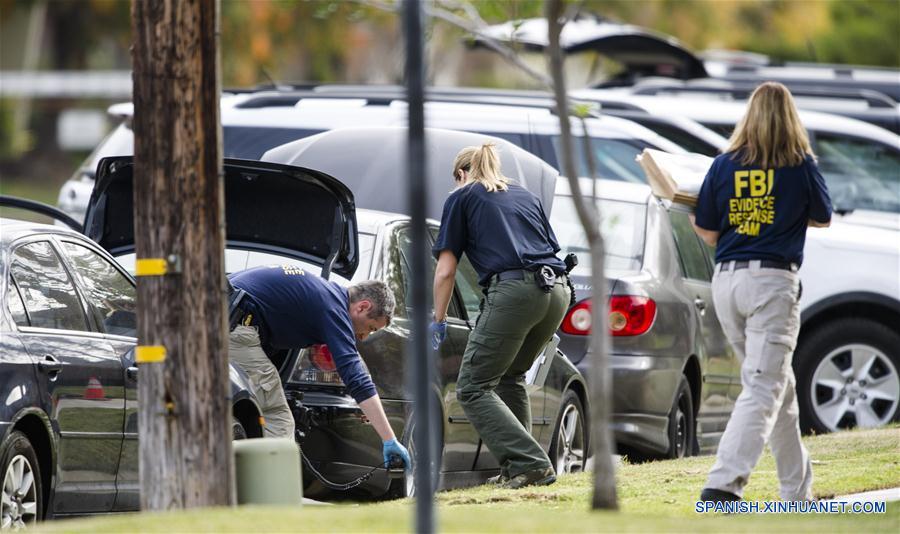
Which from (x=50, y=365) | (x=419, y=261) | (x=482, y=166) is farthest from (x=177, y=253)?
(x=482, y=166)

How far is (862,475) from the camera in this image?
27.7 ft

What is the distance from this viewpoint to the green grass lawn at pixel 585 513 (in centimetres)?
558

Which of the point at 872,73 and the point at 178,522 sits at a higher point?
the point at 872,73

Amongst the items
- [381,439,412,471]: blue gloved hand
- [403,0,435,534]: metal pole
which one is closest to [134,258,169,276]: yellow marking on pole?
[403,0,435,534]: metal pole

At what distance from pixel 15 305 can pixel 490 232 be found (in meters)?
2.66

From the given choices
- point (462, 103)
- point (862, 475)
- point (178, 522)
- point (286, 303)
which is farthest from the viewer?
point (462, 103)

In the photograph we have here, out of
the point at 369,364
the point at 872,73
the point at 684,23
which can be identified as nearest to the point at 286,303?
the point at 369,364

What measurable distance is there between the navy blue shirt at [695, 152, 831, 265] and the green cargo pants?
1418 mm

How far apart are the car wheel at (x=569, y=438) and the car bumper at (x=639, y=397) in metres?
0.21

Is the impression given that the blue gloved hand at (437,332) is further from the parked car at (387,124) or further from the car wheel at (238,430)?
the parked car at (387,124)

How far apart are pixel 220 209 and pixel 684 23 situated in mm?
38145

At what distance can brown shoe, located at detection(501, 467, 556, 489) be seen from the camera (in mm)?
8336

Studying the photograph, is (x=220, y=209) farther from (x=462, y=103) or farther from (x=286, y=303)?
(x=462, y=103)

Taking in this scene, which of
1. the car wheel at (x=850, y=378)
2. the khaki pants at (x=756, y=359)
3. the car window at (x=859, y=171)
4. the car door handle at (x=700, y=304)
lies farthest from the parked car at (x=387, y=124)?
the khaki pants at (x=756, y=359)
